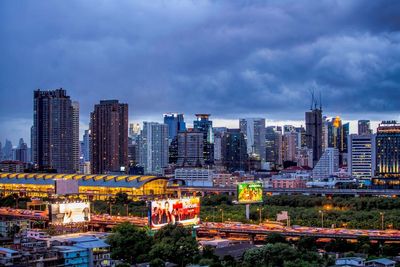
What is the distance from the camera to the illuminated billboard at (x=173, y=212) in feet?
99.3

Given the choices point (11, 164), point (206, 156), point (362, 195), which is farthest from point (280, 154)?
point (362, 195)

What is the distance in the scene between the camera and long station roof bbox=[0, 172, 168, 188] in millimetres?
58531

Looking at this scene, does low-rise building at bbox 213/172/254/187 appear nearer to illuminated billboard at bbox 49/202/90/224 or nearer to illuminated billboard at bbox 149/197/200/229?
illuminated billboard at bbox 149/197/200/229

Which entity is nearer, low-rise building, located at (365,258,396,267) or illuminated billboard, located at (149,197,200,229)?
low-rise building, located at (365,258,396,267)

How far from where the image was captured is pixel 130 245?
1077 inches

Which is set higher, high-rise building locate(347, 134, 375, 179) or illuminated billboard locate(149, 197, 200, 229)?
high-rise building locate(347, 134, 375, 179)

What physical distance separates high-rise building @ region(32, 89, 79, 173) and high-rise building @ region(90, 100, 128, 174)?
3451 mm

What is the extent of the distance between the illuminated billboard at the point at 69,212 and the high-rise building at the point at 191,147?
75.0m

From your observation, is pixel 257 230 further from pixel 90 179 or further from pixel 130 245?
pixel 90 179

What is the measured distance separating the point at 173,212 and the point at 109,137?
69.6m

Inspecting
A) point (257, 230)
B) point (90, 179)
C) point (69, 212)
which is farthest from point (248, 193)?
point (90, 179)

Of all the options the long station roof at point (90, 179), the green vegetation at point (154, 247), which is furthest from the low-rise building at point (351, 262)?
the long station roof at point (90, 179)

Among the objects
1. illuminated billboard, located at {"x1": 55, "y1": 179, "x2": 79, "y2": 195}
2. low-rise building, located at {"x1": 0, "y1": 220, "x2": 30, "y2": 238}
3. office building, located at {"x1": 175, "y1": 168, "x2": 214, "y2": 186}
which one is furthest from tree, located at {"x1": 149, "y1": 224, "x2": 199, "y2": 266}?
office building, located at {"x1": 175, "y1": 168, "x2": 214, "y2": 186}

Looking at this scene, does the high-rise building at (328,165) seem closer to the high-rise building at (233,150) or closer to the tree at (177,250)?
the high-rise building at (233,150)
